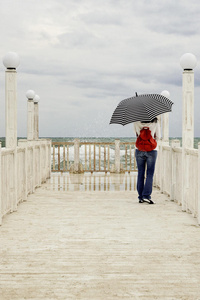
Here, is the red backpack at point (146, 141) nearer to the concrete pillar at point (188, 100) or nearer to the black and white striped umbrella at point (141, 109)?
the black and white striped umbrella at point (141, 109)

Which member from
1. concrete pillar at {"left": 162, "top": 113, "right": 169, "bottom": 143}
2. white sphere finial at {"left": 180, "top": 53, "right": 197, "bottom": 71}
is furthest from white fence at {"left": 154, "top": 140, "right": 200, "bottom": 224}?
white sphere finial at {"left": 180, "top": 53, "right": 197, "bottom": 71}

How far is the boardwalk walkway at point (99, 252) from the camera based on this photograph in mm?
2734

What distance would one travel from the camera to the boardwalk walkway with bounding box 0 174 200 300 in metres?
2.73

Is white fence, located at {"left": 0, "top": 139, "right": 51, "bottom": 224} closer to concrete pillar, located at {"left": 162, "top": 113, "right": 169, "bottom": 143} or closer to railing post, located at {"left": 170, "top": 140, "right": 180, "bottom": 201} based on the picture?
railing post, located at {"left": 170, "top": 140, "right": 180, "bottom": 201}

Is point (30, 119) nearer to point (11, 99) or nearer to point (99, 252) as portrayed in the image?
point (11, 99)

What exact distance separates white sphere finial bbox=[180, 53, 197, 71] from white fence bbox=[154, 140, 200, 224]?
1.18m

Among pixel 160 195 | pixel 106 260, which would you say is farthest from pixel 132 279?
pixel 160 195

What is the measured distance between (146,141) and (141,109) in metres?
0.57

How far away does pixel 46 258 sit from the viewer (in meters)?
3.39

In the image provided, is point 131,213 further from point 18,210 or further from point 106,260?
point 106,260

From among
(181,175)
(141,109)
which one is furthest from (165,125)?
(141,109)

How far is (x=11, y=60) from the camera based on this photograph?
5711mm

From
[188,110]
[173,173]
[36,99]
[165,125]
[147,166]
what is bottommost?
[173,173]

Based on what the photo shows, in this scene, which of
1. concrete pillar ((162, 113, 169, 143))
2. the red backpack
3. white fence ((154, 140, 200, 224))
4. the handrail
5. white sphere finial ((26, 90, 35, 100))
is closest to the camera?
white fence ((154, 140, 200, 224))
